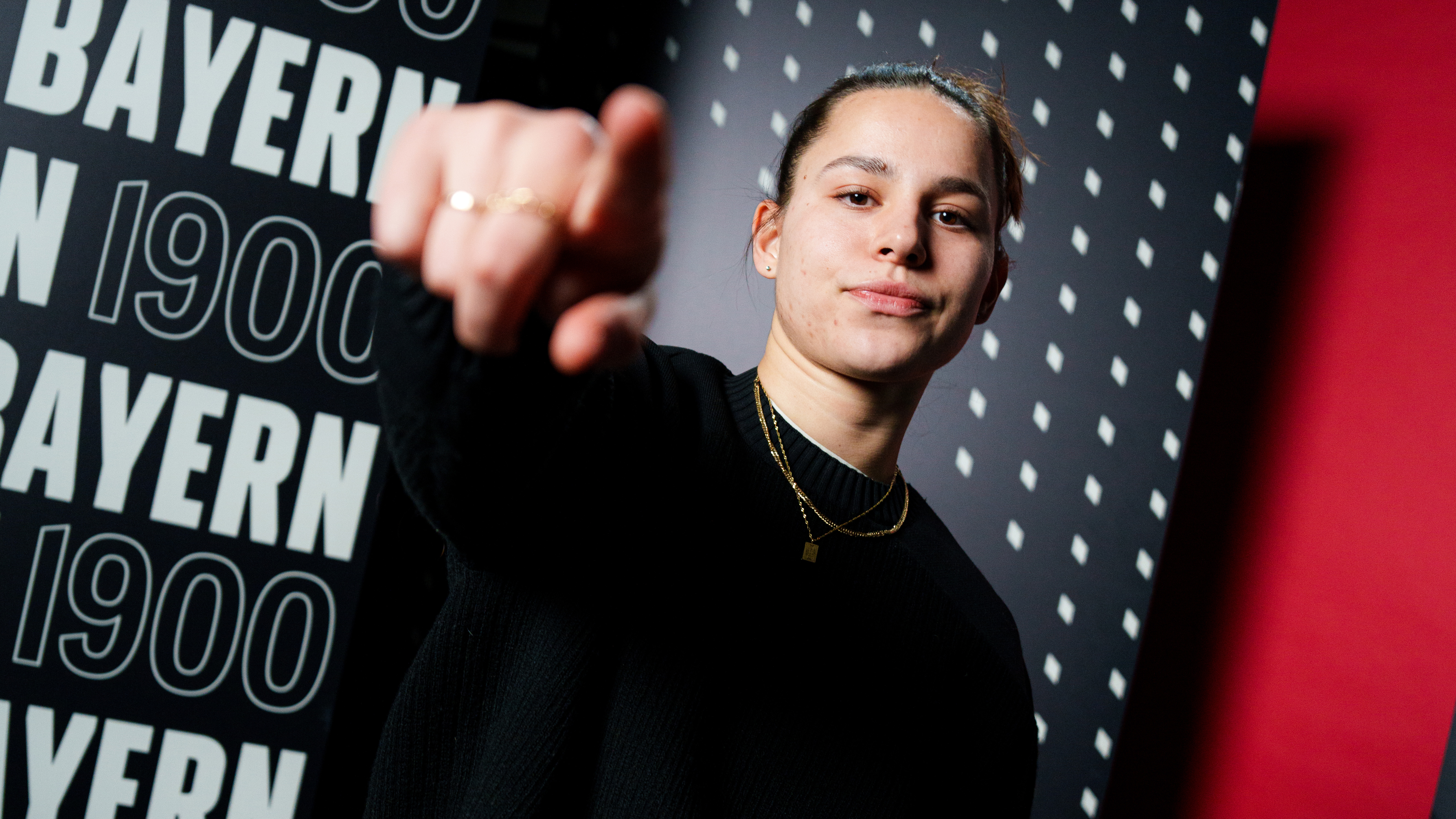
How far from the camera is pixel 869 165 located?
2.68ft

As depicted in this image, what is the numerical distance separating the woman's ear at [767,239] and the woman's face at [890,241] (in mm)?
88

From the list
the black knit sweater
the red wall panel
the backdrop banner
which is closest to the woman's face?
the black knit sweater

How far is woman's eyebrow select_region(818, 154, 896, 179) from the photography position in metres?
0.81

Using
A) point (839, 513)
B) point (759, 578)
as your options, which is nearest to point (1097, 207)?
point (839, 513)

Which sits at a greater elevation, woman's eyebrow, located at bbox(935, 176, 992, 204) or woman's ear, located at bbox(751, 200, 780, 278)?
woman's eyebrow, located at bbox(935, 176, 992, 204)

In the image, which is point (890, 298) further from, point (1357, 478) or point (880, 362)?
point (1357, 478)

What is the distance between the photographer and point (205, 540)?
1.25 metres

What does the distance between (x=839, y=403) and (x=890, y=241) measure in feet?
0.53

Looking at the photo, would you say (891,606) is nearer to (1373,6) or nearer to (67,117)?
(67,117)

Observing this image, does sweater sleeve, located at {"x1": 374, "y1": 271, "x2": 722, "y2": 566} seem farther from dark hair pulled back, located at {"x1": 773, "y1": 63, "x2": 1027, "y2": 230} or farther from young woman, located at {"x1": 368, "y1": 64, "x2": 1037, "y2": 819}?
dark hair pulled back, located at {"x1": 773, "y1": 63, "x2": 1027, "y2": 230}

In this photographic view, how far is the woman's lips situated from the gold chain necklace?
0.14 m

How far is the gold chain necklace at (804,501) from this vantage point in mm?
774

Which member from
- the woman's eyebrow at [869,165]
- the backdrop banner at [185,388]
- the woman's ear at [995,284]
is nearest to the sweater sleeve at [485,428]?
the woman's eyebrow at [869,165]

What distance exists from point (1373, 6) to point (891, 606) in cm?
147
